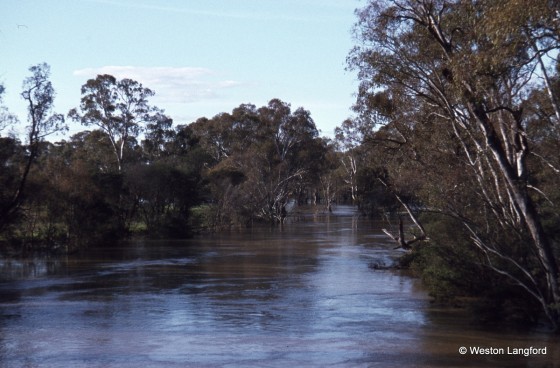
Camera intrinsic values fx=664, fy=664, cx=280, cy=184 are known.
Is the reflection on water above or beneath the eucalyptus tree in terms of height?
beneath

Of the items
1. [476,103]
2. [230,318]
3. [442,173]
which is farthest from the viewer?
[442,173]

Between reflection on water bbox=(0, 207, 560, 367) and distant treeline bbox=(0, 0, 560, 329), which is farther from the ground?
distant treeline bbox=(0, 0, 560, 329)

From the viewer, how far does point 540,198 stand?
57.5 feet

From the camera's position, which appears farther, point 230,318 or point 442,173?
point 442,173

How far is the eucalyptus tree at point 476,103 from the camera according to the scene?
36.8ft

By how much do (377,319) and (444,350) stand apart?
296cm

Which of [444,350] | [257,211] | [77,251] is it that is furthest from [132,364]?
[257,211]

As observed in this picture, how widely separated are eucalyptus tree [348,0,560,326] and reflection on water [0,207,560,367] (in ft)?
6.21

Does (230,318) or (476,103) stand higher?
(476,103)

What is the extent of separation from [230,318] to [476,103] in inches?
273

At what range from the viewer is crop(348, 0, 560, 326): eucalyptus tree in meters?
11.2

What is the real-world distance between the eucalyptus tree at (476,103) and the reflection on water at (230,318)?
1894 mm

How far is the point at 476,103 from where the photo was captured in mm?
11789

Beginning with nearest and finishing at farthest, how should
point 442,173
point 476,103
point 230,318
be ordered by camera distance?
point 476,103
point 230,318
point 442,173
